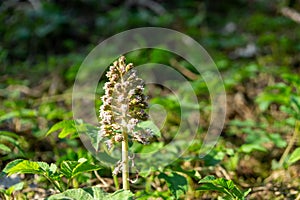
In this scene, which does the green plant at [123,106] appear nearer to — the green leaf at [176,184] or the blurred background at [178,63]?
the green leaf at [176,184]

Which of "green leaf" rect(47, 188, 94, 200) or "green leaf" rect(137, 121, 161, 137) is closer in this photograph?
"green leaf" rect(47, 188, 94, 200)

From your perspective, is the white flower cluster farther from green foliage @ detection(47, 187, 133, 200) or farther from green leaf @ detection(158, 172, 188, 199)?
green leaf @ detection(158, 172, 188, 199)

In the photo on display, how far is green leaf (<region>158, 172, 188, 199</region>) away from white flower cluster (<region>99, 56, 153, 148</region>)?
1.18 feet

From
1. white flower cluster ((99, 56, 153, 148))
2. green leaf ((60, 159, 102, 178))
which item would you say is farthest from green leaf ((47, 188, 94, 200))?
white flower cluster ((99, 56, 153, 148))

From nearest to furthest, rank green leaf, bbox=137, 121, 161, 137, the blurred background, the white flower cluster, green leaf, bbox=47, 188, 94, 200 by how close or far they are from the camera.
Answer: green leaf, bbox=47, 188, 94, 200 → the white flower cluster → green leaf, bbox=137, 121, 161, 137 → the blurred background

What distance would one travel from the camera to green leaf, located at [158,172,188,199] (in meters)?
2.08

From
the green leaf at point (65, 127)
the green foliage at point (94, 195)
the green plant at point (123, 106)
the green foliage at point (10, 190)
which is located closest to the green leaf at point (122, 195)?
the green foliage at point (94, 195)

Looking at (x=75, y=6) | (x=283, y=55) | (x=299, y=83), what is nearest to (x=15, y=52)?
(x=75, y=6)

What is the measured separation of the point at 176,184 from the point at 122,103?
58 cm

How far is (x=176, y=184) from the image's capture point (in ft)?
6.93

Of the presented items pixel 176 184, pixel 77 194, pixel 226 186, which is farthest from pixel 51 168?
pixel 226 186

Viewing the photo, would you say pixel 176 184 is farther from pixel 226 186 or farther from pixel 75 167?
pixel 75 167

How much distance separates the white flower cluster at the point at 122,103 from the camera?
1.85 metres

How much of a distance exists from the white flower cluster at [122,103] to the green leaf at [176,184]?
1.18 ft
